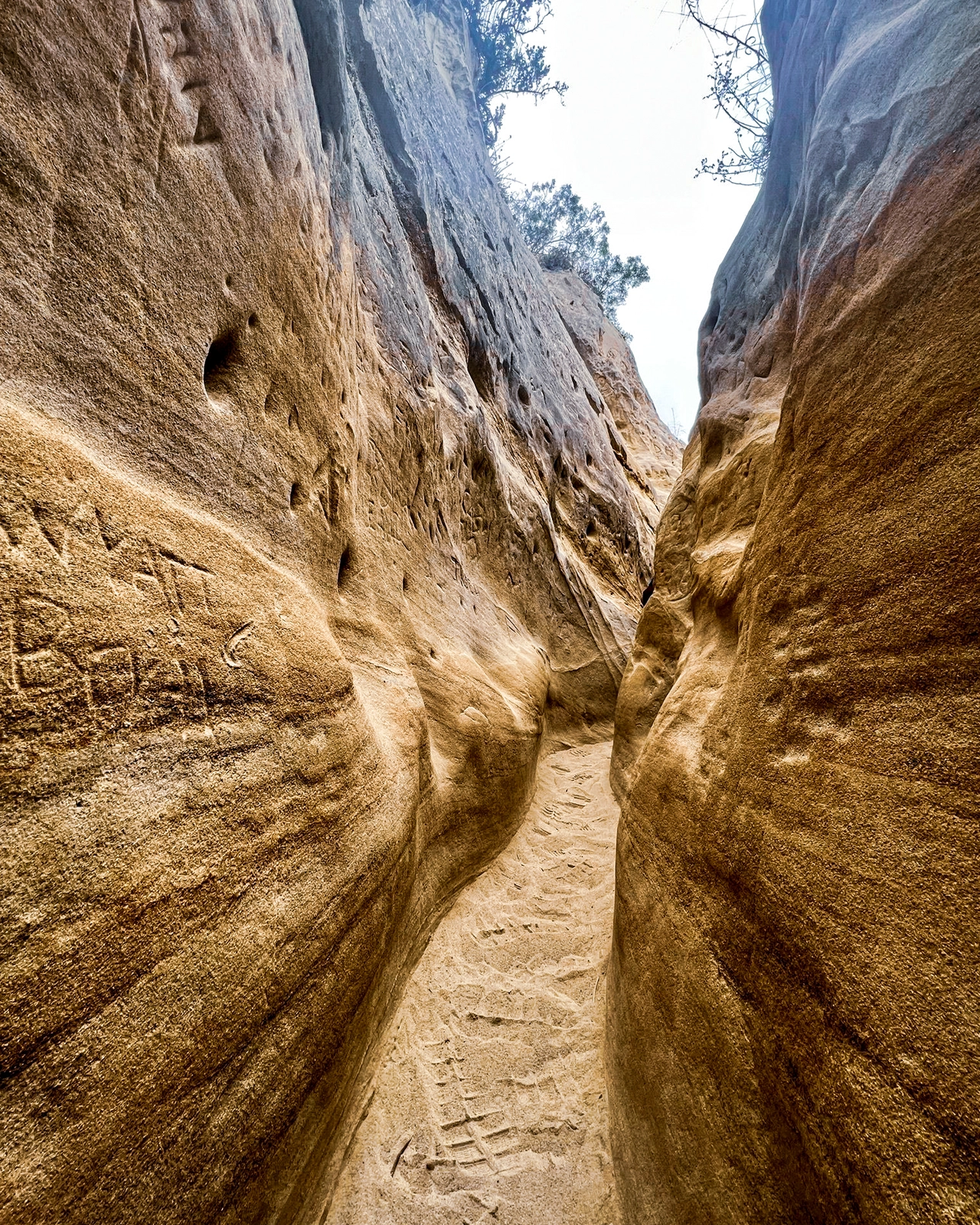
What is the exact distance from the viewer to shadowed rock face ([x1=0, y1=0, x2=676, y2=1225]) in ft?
3.77

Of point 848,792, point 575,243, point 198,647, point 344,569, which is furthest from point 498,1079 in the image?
point 575,243

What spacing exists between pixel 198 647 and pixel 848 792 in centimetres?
201

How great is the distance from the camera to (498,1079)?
7.59ft

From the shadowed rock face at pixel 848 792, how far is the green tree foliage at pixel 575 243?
2114 cm

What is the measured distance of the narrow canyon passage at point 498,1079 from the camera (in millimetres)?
1861

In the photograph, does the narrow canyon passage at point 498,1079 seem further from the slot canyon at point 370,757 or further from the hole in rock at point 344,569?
the hole in rock at point 344,569

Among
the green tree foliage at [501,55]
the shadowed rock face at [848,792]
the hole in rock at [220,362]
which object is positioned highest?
the green tree foliage at [501,55]

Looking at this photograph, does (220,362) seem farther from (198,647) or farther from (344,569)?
(198,647)

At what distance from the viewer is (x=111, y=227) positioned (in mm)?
1740

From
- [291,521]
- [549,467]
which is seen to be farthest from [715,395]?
[291,521]

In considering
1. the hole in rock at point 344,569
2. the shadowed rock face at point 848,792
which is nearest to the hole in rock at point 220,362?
the hole in rock at point 344,569

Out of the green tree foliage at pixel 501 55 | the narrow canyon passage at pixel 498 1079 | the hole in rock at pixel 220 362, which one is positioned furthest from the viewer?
the green tree foliage at pixel 501 55

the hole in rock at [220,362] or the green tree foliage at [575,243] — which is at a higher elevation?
the green tree foliage at [575,243]

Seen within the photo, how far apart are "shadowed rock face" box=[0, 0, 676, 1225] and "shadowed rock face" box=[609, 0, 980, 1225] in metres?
1.29
